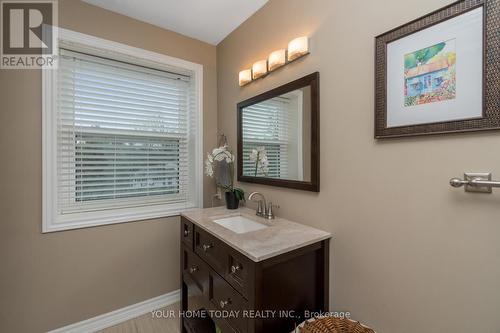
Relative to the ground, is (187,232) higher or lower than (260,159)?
lower

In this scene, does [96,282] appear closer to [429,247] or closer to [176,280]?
[176,280]

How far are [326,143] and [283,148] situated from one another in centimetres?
37

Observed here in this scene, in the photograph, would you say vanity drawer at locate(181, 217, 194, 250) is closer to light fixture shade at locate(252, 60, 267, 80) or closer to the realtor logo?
light fixture shade at locate(252, 60, 267, 80)

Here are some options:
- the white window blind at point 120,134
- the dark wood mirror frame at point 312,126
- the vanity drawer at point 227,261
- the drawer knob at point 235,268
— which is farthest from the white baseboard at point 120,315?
the dark wood mirror frame at point 312,126

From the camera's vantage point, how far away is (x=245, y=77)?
192cm

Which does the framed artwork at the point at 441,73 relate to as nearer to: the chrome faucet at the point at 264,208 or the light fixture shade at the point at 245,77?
the chrome faucet at the point at 264,208

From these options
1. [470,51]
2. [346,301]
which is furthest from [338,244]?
[470,51]

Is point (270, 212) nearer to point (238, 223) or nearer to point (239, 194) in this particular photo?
point (238, 223)

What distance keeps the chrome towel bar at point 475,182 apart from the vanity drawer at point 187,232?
146 cm

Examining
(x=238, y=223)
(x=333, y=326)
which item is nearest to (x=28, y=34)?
(x=238, y=223)

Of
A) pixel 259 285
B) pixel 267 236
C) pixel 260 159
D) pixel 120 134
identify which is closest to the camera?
pixel 259 285

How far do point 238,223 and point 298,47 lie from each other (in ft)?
4.27

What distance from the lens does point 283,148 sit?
1639 mm

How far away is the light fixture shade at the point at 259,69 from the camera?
174 cm
